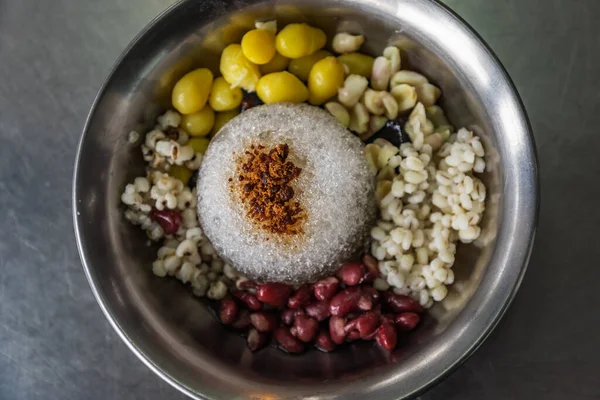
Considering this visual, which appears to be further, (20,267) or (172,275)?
(20,267)

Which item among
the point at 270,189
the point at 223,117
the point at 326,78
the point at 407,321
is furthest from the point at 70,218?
the point at 407,321

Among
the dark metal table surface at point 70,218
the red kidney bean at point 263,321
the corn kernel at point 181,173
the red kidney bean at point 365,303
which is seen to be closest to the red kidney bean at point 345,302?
the red kidney bean at point 365,303

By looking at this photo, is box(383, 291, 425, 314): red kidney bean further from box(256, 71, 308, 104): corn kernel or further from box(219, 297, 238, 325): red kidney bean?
box(256, 71, 308, 104): corn kernel

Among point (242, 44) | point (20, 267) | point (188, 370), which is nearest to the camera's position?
point (188, 370)

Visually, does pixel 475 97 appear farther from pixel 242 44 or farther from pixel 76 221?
pixel 76 221

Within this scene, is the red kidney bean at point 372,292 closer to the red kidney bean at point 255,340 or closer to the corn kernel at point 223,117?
the red kidney bean at point 255,340

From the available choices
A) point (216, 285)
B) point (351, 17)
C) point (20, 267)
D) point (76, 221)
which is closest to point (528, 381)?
point (216, 285)
